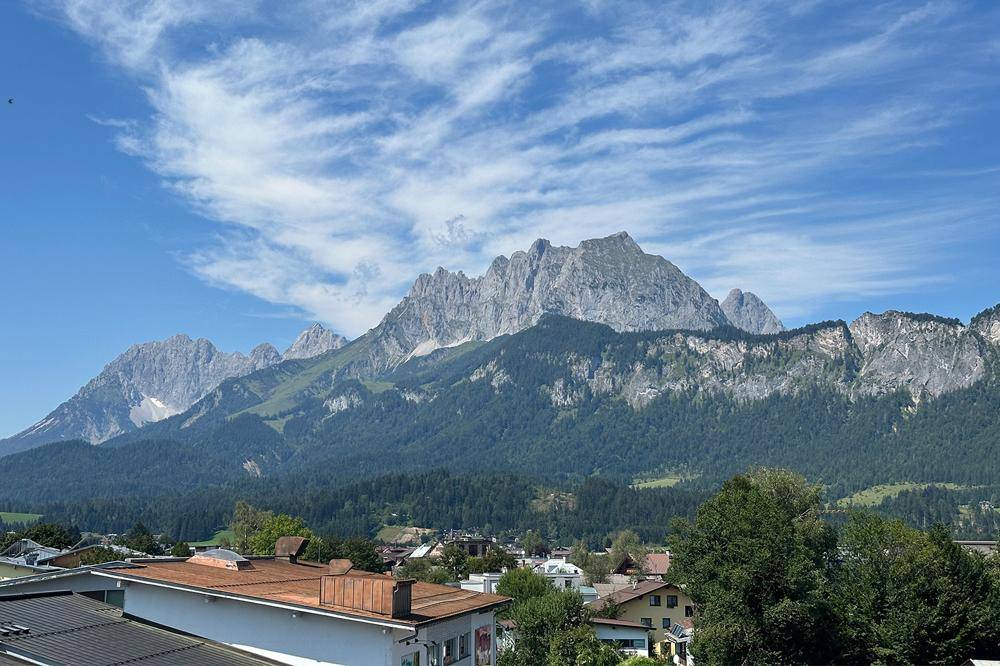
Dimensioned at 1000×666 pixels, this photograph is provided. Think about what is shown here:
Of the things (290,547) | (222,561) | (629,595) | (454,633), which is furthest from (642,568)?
(454,633)

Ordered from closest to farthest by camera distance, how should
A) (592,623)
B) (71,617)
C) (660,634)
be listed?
(71,617) < (592,623) < (660,634)

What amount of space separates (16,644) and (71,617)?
→ 12.1 feet

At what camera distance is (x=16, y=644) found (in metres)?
19.1

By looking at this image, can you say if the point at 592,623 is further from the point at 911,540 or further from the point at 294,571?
the point at 294,571

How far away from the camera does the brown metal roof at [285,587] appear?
2514cm

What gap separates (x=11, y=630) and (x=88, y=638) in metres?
2.13

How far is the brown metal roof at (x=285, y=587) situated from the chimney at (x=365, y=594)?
197 millimetres

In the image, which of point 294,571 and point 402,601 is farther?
point 294,571

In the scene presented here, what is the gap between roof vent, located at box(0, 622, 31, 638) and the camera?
19531 millimetres

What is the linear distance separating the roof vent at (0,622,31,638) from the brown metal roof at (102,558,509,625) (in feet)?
17.0

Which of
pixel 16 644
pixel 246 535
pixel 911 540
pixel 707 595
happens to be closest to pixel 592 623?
pixel 707 595

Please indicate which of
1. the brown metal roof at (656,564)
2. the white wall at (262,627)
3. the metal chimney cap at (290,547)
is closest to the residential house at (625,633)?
the metal chimney cap at (290,547)

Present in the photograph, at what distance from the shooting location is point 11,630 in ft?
65.0

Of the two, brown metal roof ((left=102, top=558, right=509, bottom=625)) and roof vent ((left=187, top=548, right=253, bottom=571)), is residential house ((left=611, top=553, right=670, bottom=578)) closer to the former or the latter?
brown metal roof ((left=102, top=558, right=509, bottom=625))
